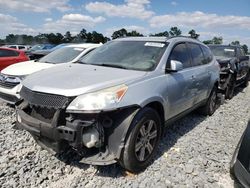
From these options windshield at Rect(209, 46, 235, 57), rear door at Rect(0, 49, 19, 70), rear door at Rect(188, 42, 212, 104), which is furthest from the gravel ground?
windshield at Rect(209, 46, 235, 57)

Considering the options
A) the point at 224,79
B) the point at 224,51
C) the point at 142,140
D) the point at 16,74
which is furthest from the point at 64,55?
the point at 224,51

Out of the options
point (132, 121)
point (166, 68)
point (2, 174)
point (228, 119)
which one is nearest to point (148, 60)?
point (166, 68)

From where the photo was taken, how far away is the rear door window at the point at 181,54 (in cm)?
424

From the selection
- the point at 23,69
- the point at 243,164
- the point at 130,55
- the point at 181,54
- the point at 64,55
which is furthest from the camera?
the point at 64,55

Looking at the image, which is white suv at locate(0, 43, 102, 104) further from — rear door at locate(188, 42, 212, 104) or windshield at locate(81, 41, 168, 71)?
rear door at locate(188, 42, 212, 104)

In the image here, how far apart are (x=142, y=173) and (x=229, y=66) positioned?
5917 millimetres

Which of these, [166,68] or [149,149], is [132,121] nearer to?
[149,149]

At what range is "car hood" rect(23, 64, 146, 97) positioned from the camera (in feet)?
9.75

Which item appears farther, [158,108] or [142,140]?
[158,108]

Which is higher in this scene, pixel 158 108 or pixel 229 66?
pixel 229 66

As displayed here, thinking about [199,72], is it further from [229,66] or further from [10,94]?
[10,94]

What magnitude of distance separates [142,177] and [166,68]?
1630mm

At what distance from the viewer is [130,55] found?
4090 mm

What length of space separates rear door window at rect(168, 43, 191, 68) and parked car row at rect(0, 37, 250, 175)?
0.06 ft
